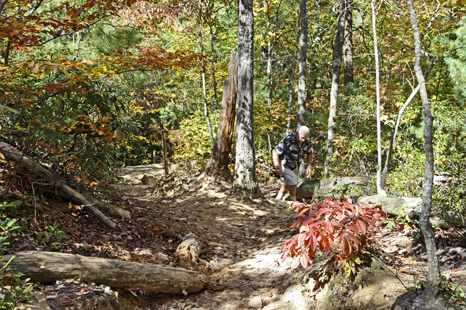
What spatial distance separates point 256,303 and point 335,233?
3.89ft

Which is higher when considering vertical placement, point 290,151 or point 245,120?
point 245,120

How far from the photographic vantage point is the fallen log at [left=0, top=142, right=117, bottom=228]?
13.4ft

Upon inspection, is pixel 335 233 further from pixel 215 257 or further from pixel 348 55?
pixel 348 55

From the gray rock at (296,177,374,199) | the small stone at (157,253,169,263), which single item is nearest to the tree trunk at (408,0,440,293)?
the small stone at (157,253,169,263)

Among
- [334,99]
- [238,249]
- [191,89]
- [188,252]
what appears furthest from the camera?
[191,89]

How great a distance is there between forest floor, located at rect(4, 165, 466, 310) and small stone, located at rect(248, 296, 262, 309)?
0.01 metres

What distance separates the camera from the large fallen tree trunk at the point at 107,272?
278cm

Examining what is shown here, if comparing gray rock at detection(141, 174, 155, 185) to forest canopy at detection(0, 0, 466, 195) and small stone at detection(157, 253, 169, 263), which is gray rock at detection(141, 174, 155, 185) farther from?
small stone at detection(157, 253, 169, 263)

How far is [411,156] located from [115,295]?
6.97m

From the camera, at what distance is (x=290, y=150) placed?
690 centimetres

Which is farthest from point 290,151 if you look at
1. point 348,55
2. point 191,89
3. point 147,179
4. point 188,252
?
point 191,89

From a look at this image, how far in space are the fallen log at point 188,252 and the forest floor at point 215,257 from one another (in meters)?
0.14

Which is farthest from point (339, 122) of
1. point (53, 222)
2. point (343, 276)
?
point (53, 222)

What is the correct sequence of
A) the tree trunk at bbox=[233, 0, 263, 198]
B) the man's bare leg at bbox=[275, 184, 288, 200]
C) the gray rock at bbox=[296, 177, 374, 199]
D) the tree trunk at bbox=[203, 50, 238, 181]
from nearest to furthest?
the gray rock at bbox=[296, 177, 374, 199]
the tree trunk at bbox=[233, 0, 263, 198]
the man's bare leg at bbox=[275, 184, 288, 200]
the tree trunk at bbox=[203, 50, 238, 181]
